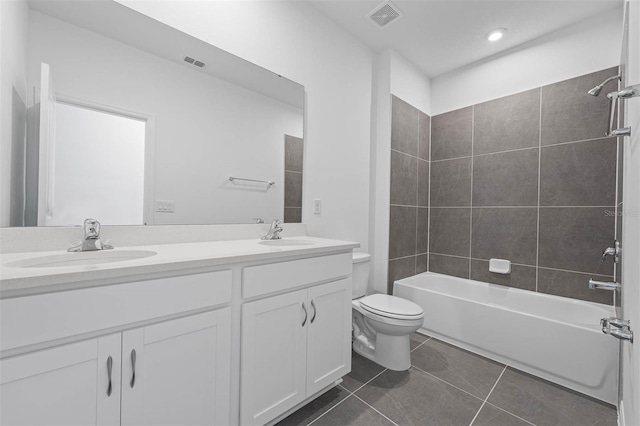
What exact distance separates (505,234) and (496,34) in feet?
5.60

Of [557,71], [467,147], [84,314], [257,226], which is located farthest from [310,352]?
[557,71]

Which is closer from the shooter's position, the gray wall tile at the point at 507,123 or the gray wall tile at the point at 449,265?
the gray wall tile at the point at 507,123

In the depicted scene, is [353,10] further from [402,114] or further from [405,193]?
[405,193]

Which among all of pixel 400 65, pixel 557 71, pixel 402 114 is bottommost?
pixel 402 114

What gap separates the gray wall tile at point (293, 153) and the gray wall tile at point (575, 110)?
2.05 m

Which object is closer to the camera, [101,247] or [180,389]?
Result: [180,389]

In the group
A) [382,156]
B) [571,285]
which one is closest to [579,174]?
[571,285]

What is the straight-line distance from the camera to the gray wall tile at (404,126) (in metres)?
2.52

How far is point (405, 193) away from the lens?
267 centimetres

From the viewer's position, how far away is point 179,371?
95 cm

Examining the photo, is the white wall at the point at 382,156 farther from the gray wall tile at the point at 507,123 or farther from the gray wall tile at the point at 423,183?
the gray wall tile at the point at 507,123

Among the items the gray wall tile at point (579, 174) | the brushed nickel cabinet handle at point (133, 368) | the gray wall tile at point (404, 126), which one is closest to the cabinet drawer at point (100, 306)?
the brushed nickel cabinet handle at point (133, 368)

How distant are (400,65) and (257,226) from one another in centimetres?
208

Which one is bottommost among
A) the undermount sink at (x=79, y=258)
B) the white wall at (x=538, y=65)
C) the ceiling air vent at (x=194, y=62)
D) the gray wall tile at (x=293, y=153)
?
the undermount sink at (x=79, y=258)
